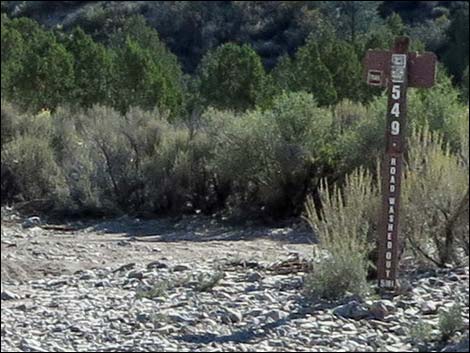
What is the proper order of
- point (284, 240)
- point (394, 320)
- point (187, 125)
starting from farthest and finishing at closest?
point (187, 125) → point (284, 240) → point (394, 320)

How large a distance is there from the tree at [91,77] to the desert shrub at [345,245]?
53.7ft

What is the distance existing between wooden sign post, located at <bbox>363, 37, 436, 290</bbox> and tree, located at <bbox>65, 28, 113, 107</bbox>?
57.6 ft

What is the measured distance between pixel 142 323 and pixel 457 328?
95.3 inches

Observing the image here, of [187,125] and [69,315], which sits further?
[187,125]

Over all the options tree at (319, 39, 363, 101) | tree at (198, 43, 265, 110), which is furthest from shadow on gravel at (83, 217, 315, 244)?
tree at (319, 39, 363, 101)

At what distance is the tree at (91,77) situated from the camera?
27.4 metres

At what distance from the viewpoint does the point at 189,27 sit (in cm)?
5644

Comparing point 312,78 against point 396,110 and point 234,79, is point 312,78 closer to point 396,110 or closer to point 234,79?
point 234,79

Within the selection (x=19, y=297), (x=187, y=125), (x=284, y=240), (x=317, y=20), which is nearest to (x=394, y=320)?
(x=19, y=297)

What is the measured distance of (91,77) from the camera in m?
27.7

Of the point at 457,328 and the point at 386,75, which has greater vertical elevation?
the point at 386,75

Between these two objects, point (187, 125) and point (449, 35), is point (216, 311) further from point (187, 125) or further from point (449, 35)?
point (449, 35)

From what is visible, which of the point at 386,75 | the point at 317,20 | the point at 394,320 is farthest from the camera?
the point at 317,20

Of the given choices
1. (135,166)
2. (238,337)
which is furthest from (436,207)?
(135,166)
